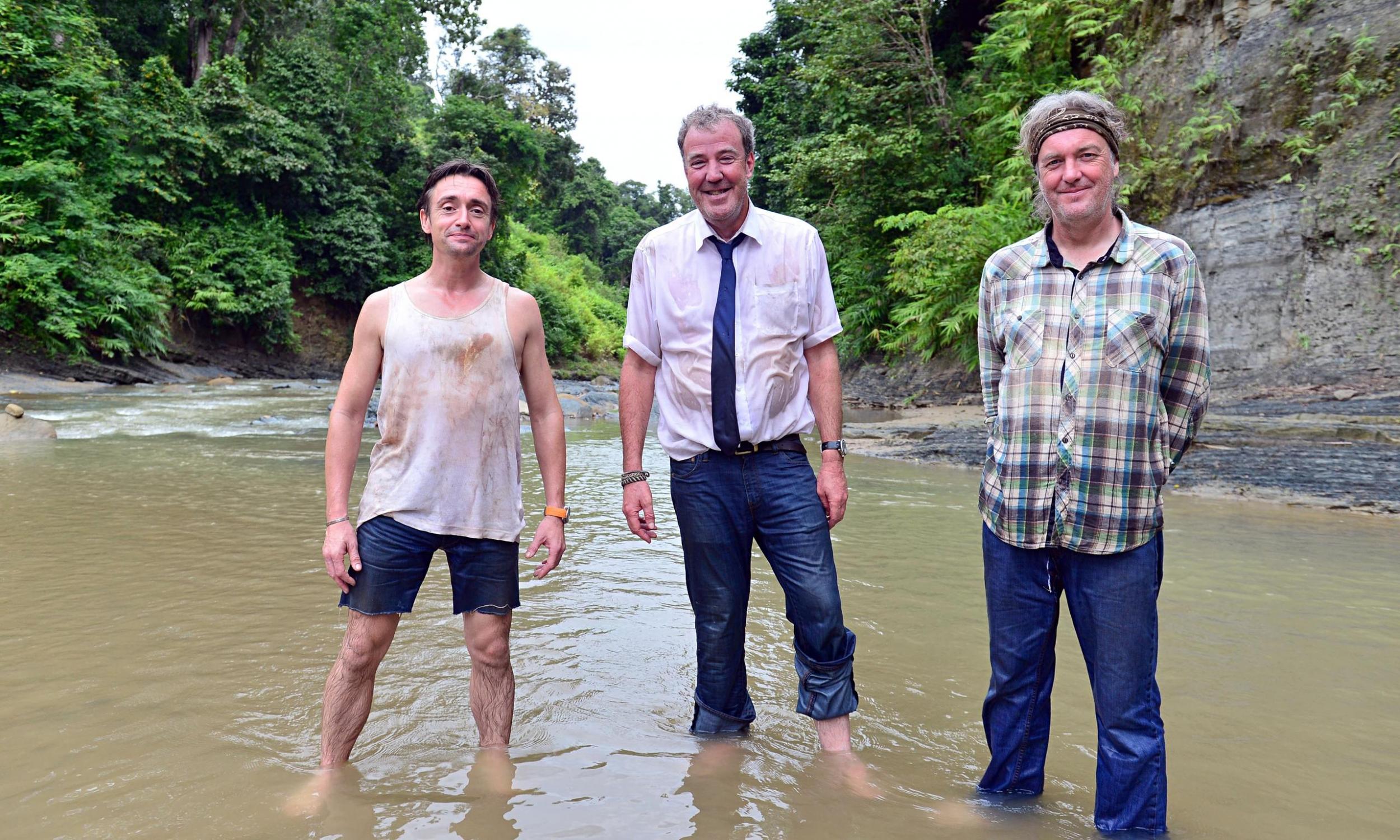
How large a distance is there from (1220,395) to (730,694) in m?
9.15

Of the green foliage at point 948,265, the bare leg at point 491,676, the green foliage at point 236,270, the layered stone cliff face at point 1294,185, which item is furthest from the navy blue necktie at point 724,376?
the green foliage at point 236,270

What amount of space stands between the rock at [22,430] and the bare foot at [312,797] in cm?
984

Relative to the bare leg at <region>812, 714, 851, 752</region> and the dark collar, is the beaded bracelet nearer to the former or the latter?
the bare leg at <region>812, 714, 851, 752</region>

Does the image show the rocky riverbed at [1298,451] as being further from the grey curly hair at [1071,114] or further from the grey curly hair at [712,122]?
the grey curly hair at [712,122]

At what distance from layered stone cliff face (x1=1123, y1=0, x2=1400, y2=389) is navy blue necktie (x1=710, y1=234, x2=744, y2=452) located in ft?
28.9

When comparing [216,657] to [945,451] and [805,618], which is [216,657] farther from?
[945,451]

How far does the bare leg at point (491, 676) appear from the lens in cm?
273

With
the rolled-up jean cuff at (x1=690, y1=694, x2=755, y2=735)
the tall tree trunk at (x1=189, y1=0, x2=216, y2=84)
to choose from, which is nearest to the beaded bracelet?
the rolled-up jean cuff at (x1=690, y1=694, x2=755, y2=735)

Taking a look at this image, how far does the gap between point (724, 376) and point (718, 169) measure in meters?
0.64

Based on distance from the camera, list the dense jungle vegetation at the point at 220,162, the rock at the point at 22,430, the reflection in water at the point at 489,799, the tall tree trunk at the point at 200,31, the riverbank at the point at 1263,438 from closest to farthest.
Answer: the reflection in water at the point at 489,799 → the riverbank at the point at 1263,438 → the rock at the point at 22,430 → the dense jungle vegetation at the point at 220,162 → the tall tree trunk at the point at 200,31

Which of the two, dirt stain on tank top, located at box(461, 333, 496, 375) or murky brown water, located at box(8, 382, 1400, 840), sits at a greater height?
dirt stain on tank top, located at box(461, 333, 496, 375)

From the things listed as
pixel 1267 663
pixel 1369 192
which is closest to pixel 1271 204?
pixel 1369 192

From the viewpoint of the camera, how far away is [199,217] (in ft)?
84.5

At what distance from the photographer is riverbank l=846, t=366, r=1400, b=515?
6.72m
